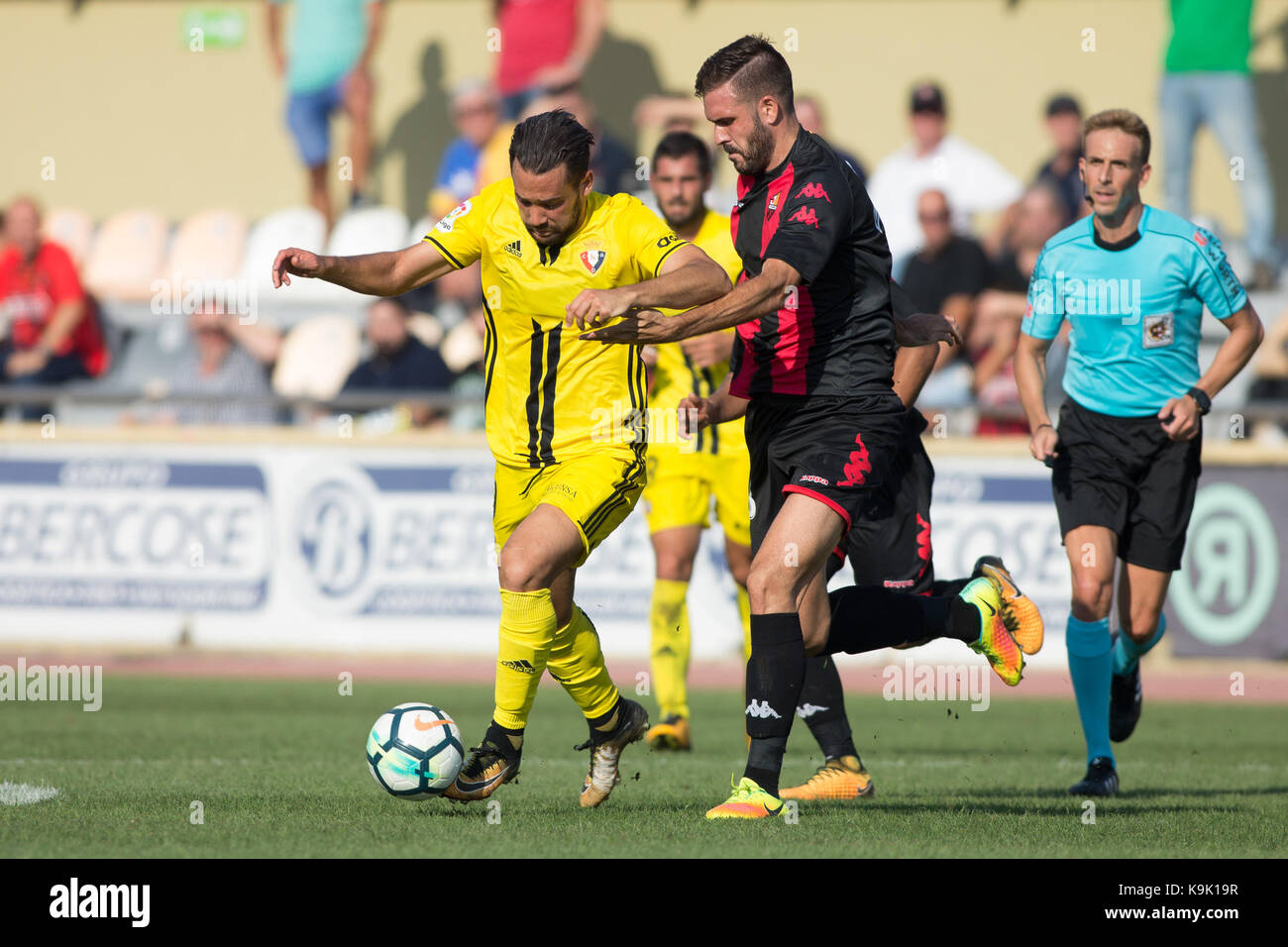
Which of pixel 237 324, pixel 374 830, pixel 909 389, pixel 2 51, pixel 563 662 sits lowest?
pixel 374 830

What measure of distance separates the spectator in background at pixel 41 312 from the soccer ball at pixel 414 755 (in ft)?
35.4

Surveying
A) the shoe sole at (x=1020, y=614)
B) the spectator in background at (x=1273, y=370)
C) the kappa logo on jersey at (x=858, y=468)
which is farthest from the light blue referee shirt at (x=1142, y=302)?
the spectator in background at (x=1273, y=370)

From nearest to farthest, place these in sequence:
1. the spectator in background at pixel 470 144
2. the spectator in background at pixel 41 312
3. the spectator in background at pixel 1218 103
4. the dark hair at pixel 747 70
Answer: the dark hair at pixel 747 70 → the spectator in background at pixel 1218 103 → the spectator in background at pixel 41 312 → the spectator in background at pixel 470 144

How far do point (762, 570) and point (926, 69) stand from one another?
13.8 m

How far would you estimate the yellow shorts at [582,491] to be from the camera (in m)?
6.14

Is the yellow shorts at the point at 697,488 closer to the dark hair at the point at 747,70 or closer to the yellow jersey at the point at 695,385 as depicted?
the yellow jersey at the point at 695,385

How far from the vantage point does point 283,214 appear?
60.3ft

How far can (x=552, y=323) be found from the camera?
20.7ft

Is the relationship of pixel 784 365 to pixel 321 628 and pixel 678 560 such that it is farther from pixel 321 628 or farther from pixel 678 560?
pixel 321 628

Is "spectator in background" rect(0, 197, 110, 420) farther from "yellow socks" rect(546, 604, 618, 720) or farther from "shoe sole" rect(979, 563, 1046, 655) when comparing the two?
"shoe sole" rect(979, 563, 1046, 655)

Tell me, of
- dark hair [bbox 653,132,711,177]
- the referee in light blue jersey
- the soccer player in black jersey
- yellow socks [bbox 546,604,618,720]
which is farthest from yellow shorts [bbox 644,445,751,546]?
yellow socks [bbox 546,604,618,720]

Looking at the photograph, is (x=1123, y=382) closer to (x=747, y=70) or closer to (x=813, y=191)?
(x=813, y=191)

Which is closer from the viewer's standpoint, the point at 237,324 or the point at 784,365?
the point at 784,365

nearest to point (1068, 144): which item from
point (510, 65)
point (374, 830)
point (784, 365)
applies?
point (510, 65)
